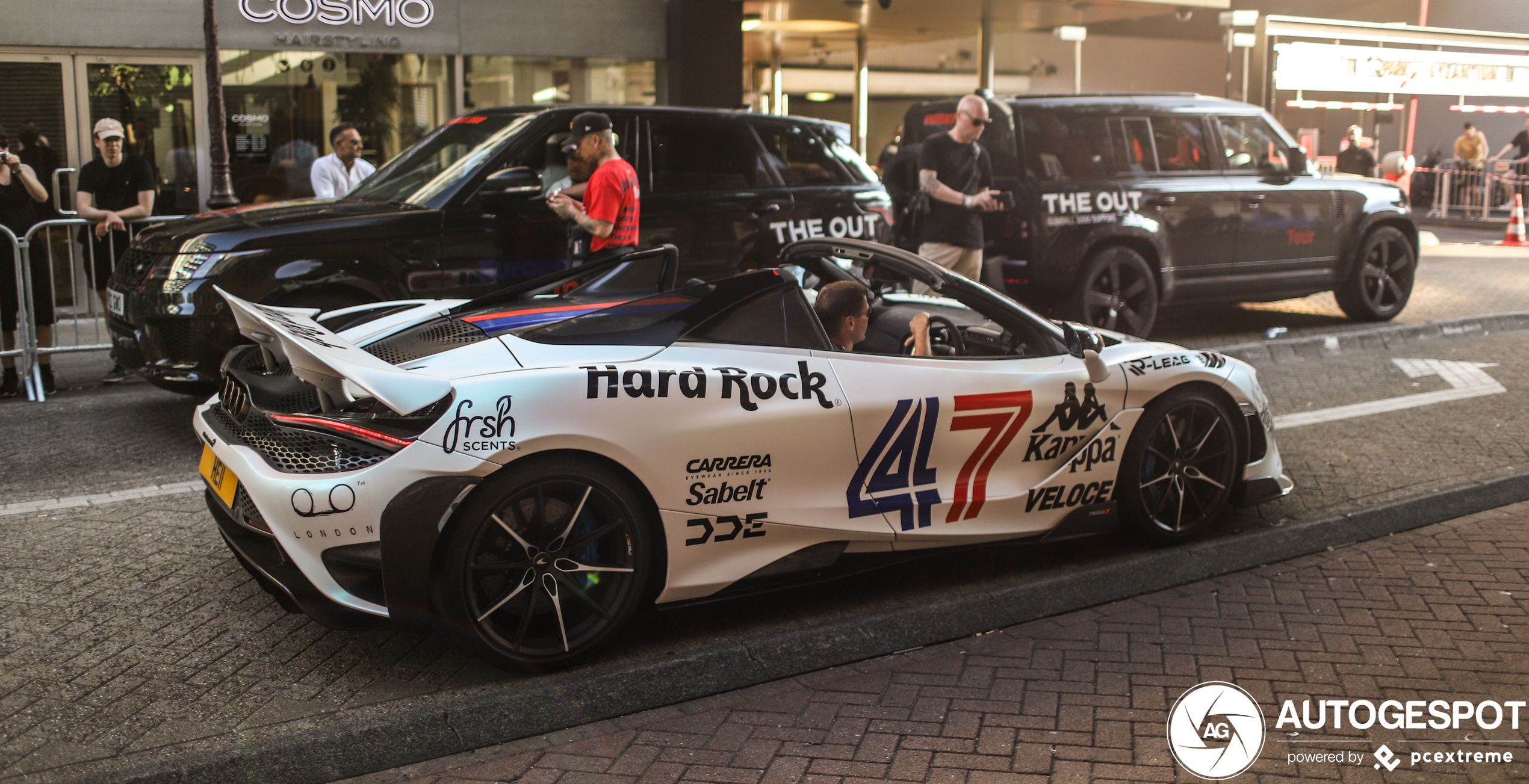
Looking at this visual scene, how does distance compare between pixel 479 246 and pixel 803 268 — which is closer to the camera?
pixel 803 268

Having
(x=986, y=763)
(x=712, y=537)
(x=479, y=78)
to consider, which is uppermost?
(x=479, y=78)

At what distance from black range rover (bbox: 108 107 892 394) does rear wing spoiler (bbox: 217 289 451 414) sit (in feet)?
9.77

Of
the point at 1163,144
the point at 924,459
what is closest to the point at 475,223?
the point at 924,459

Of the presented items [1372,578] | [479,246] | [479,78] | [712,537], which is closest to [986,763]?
[712,537]

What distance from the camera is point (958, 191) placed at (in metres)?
8.87

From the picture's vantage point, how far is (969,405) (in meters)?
4.48

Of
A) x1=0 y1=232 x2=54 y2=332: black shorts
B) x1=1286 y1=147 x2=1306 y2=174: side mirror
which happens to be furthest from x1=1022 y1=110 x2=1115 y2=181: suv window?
x1=0 y1=232 x2=54 y2=332: black shorts

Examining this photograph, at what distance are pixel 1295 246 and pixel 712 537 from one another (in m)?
8.55

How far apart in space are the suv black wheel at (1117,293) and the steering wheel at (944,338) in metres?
4.87

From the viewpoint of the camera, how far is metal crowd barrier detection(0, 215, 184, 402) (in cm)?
806

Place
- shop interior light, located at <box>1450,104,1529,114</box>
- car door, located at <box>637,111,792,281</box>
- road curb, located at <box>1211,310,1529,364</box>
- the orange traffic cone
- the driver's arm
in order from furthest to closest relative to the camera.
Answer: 1. shop interior light, located at <box>1450,104,1529,114</box>
2. the orange traffic cone
3. road curb, located at <box>1211,310,1529,364</box>
4. car door, located at <box>637,111,792,281</box>
5. the driver's arm

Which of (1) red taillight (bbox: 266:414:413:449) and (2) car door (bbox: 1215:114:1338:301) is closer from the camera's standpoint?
(1) red taillight (bbox: 266:414:413:449)

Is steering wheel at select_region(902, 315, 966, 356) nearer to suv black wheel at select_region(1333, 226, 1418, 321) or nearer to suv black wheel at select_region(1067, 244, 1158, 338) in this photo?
suv black wheel at select_region(1067, 244, 1158, 338)

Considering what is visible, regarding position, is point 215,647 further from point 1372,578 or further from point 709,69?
point 709,69
